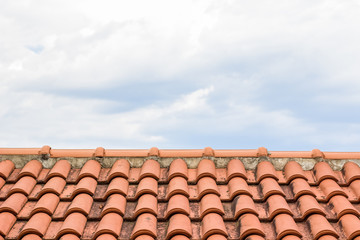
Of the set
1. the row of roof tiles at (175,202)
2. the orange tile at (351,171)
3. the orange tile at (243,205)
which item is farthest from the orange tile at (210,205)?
the orange tile at (351,171)

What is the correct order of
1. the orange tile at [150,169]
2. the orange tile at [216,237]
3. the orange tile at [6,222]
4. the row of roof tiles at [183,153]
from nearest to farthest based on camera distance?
1. the orange tile at [216,237]
2. the orange tile at [6,222]
3. the orange tile at [150,169]
4. the row of roof tiles at [183,153]

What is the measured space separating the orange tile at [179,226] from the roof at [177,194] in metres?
0.01

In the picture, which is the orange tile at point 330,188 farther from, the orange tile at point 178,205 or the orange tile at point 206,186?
the orange tile at point 178,205

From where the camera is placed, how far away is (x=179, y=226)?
13.9ft

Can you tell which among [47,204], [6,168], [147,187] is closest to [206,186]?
[147,187]

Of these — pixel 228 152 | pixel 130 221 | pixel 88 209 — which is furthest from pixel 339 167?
pixel 88 209

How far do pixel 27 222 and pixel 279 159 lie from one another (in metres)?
3.35

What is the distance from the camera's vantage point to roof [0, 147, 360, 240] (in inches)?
170

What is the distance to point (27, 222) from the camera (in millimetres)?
4523

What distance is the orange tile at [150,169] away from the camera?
17.2ft

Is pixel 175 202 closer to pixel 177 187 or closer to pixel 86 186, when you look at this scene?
pixel 177 187

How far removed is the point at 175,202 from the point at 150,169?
2.69 ft

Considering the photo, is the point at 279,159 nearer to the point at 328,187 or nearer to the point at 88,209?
the point at 328,187

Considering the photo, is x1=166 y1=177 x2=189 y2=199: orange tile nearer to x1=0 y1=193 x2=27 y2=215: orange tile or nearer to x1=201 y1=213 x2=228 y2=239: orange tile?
x1=201 y1=213 x2=228 y2=239: orange tile
